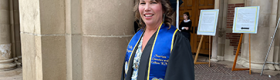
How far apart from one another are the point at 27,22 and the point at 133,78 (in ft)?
5.79

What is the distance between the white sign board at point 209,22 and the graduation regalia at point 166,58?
4.20m

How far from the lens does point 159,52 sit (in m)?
1.18

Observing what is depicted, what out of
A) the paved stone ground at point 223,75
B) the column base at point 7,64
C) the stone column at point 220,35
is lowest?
the paved stone ground at point 223,75

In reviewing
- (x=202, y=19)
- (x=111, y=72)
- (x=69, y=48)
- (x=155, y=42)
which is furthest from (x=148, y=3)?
(x=202, y=19)

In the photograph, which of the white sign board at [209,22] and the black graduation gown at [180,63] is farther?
the white sign board at [209,22]

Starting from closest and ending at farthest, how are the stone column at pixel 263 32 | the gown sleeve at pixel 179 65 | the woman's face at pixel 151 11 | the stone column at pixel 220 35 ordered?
the gown sleeve at pixel 179 65, the woman's face at pixel 151 11, the stone column at pixel 263 32, the stone column at pixel 220 35

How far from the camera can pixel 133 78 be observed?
1.34m

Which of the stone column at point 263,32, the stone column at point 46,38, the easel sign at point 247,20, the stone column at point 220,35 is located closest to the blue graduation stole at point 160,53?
the stone column at point 46,38

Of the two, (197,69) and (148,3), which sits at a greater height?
(148,3)

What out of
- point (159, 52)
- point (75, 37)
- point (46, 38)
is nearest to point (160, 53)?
point (159, 52)

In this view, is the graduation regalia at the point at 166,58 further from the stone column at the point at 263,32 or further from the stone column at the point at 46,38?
the stone column at the point at 263,32

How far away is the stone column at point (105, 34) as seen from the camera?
6.60ft

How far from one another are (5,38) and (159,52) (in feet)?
16.4

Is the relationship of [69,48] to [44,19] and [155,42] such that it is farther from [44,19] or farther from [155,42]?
[155,42]
